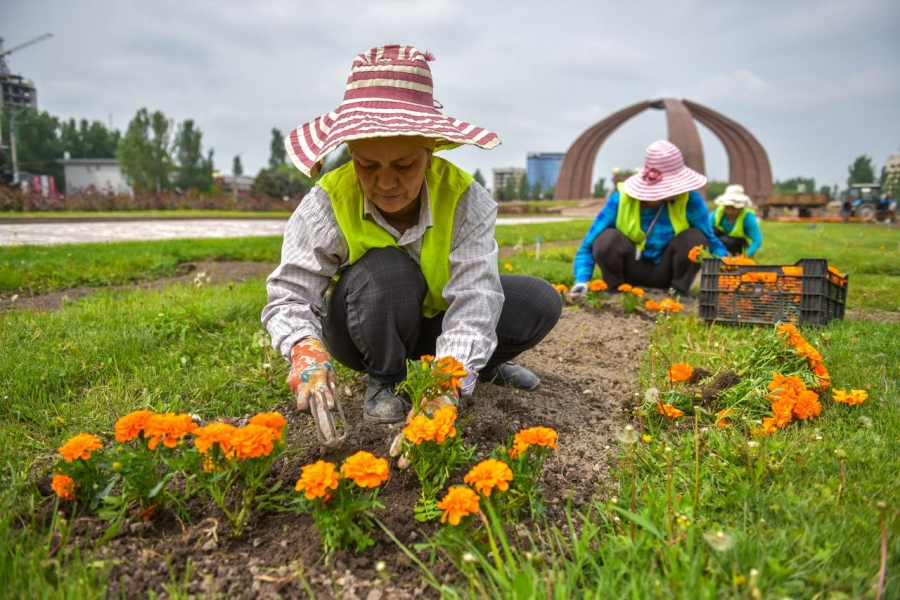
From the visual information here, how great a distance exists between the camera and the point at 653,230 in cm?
500

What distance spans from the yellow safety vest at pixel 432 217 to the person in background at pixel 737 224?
5265 millimetres

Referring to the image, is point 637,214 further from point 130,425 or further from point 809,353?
point 130,425

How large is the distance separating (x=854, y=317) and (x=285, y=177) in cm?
4340

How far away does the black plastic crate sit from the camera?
144 inches

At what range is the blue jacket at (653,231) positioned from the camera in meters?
4.86

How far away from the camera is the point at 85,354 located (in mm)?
2740

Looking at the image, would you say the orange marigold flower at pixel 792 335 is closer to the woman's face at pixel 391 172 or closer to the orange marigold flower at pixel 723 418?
the orange marigold flower at pixel 723 418

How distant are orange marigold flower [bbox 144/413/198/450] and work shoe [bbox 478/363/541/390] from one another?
145 centimetres

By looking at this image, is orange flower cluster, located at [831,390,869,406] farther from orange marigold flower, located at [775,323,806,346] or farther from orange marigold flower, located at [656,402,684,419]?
orange marigold flower, located at [656,402,684,419]

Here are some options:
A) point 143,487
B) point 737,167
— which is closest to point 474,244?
point 143,487

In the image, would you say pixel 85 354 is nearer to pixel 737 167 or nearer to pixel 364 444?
pixel 364 444

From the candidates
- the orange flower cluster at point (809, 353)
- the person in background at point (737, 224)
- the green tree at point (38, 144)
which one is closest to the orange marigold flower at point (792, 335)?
the orange flower cluster at point (809, 353)

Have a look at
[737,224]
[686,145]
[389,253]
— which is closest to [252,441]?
[389,253]

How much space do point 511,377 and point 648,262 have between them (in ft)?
9.77
